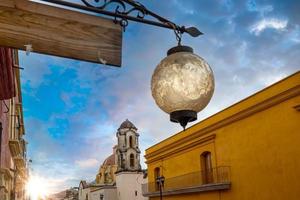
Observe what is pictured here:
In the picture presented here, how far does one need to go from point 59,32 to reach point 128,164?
121 feet

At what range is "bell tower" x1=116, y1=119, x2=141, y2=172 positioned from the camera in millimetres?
37844

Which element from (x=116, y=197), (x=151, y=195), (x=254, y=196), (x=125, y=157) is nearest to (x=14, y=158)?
(x=254, y=196)

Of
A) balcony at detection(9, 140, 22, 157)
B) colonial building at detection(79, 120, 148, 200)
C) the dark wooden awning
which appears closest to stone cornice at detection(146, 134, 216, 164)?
balcony at detection(9, 140, 22, 157)

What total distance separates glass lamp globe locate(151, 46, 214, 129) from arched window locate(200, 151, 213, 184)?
15.7m

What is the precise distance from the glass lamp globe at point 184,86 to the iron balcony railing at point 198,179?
14445 mm

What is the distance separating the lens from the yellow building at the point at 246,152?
507 inches

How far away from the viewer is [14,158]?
12062 mm

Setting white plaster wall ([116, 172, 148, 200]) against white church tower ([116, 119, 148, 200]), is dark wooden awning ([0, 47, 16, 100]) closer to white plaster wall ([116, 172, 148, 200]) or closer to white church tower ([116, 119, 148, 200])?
white church tower ([116, 119, 148, 200])

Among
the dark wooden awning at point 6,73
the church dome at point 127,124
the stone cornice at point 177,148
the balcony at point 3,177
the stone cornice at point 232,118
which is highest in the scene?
the church dome at point 127,124

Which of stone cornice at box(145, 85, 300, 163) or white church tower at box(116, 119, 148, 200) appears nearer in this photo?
stone cornice at box(145, 85, 300, 163)

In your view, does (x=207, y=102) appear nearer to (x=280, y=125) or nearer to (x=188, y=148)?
(x=280, y=125)

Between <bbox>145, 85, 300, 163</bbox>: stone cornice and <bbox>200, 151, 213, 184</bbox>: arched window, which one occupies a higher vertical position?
<bbox>145, 85, 300, 163</bbox>: stone cornice

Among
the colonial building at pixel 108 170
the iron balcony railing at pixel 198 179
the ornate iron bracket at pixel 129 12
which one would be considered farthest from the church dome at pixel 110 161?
the ornate iron bracket at pixel 129 12

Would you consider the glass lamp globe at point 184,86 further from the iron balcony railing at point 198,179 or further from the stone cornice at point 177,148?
the stone cornice at point 177,148
